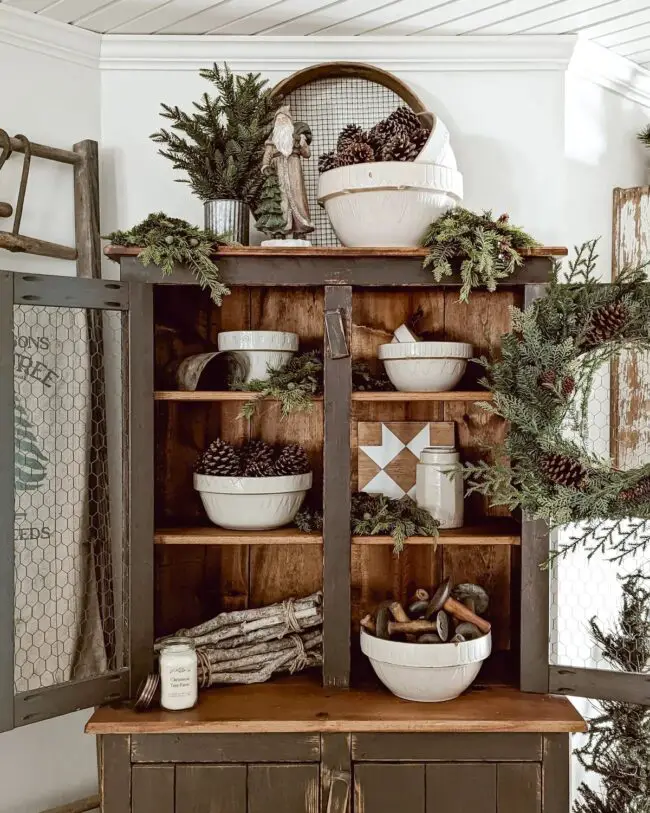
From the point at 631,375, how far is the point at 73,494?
1.68 meters

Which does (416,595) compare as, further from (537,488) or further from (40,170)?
(40,170)

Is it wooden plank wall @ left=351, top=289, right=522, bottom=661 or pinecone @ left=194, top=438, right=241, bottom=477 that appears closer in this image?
pinecone @ left=194, top=438, right=241, bottom=477

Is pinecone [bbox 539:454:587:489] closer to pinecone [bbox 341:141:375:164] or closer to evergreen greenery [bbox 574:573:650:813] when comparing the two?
evergreen greenery [bbox 574:573:650:813]

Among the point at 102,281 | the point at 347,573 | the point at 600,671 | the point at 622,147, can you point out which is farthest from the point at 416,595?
the point at 622,147

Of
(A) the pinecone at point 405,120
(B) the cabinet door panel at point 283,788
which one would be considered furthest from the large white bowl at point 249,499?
(A) the pinecone at point 405,120

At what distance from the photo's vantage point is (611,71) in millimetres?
2477

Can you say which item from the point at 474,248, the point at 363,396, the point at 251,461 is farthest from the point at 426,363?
the point at 251,461

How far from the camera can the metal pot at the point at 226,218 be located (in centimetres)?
212

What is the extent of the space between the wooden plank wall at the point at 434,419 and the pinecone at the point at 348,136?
1.45 ft

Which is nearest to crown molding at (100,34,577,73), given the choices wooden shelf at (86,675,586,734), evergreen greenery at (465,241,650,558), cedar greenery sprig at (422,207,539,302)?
cedar greenery sprig at (422,207,539,302)

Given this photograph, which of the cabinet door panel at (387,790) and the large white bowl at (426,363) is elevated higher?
the large white bowl at (426,363)

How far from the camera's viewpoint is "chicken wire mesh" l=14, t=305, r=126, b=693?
7.10 ft

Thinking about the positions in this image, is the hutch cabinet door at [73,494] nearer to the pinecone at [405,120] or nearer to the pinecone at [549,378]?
the pinecone at [405,120]

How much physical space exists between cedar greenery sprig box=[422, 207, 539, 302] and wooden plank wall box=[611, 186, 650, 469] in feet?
2.17
